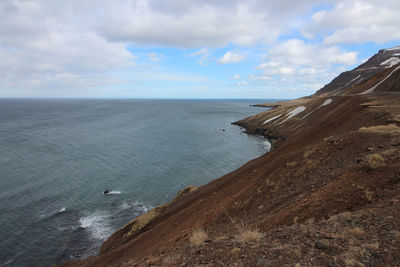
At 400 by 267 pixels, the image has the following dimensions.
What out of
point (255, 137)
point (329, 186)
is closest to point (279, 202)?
point (329, 186)

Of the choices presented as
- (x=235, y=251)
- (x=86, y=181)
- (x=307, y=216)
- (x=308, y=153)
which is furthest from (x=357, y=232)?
(x=86, y=181)

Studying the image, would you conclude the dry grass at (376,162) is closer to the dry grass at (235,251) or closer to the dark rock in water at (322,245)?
the dark rock in water at (322,245)

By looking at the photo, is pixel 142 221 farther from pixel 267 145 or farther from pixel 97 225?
pixel 267 145

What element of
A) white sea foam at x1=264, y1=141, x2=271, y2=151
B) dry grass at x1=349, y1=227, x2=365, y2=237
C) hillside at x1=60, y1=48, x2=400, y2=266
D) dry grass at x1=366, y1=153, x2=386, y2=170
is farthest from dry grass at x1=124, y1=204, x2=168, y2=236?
white sea foam at x1=264, y1=141, x2=271, y2=151

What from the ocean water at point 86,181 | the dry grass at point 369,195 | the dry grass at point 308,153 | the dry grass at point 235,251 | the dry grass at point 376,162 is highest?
the dry grass at point 376,162

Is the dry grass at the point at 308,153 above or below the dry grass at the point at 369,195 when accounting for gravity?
below

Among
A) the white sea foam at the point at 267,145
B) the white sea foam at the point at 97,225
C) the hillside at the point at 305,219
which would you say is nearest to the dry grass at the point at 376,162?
the hillside at the point at 305,219

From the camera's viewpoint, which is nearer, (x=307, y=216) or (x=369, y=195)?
(x=369, y=195)

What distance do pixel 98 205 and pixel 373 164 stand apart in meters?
27.6

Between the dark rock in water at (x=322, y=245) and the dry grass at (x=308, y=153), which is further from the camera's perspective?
Answer: the dry grass at (x=308, y=153)

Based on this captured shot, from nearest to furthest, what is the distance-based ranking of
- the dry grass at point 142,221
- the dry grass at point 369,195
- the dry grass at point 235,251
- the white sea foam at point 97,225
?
the dry grass at point 235,251 → the dry grass at point 369,195 → the dry grass at point 142,221 → the white sea foam at point 97,225

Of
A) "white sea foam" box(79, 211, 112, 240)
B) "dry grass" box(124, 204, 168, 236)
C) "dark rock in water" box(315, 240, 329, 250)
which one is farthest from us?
"white sea foam" box(79, 211, 112, 240)

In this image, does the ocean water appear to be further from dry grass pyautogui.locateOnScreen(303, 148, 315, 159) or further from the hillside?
dry grass pyautogui.locateOnScreen(303, 148, 315, 159)

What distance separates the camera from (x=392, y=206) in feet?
25.1
